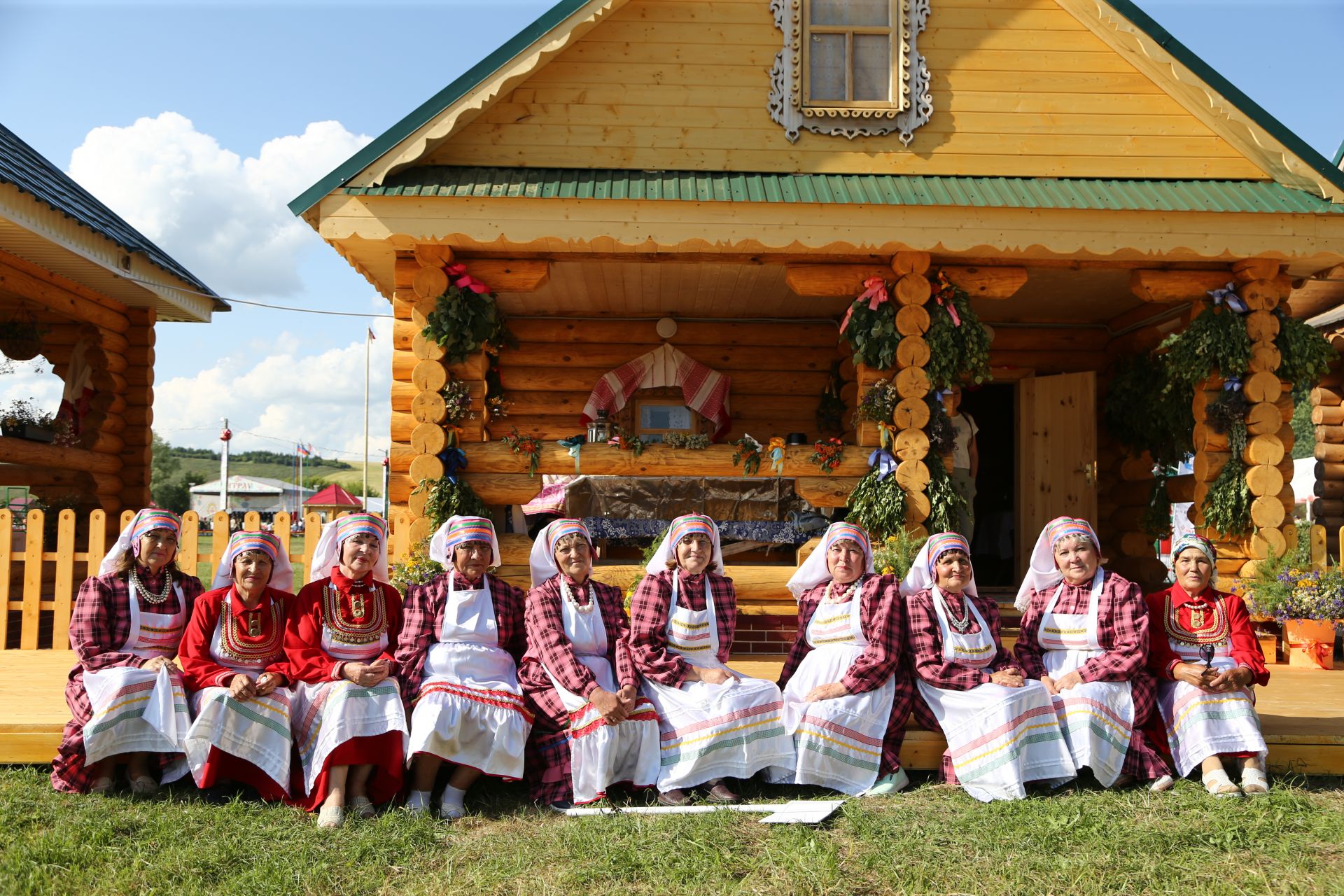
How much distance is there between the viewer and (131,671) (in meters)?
4.71

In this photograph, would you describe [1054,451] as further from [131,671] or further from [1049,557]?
[131,671]

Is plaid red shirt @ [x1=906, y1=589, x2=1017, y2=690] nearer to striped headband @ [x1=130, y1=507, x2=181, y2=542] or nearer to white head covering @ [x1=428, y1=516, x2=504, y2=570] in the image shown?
white head covering @ [x1=428, y1=516, x2=504, y2=570]

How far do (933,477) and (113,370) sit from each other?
30.2 ft

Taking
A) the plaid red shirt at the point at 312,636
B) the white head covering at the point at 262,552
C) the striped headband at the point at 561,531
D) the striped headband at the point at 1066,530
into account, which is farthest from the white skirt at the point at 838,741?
the white head covering at the point at 262,552

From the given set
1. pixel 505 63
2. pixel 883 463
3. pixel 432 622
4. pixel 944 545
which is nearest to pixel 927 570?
pixel 944 545

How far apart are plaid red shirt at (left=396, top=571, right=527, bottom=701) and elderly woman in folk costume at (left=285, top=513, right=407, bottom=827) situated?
97mm

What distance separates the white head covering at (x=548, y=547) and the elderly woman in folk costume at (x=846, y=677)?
120cm

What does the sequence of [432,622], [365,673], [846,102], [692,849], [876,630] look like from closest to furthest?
[692,849] → [365,673] → [432,622] → [876,630] → [846,102]

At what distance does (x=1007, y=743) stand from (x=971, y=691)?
318 millimetres

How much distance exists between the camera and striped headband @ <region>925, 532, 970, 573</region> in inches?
205

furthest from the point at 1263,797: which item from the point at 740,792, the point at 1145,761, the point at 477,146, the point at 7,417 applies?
the point at 7,417

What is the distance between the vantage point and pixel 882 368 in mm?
8023

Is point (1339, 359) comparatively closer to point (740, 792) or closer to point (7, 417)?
point (740, 792)

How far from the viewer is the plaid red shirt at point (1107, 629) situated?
4973 millimetres
